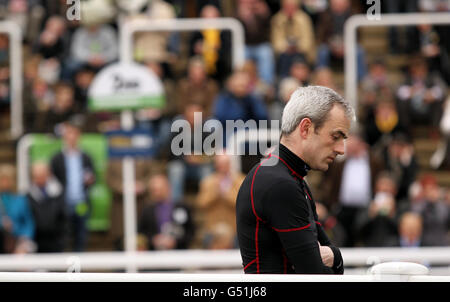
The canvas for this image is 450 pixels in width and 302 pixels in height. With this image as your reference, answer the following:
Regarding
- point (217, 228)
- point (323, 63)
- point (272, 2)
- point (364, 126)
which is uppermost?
point (272, 2)

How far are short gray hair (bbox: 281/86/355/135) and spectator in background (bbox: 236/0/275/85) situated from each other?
7.29 metres

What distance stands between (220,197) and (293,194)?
5902 mm

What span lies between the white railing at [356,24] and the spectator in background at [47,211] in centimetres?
330

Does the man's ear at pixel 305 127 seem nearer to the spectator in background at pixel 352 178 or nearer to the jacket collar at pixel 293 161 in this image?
the jacket collar at pixel 293 161

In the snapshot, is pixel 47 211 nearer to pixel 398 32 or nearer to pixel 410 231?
pixel 410 231

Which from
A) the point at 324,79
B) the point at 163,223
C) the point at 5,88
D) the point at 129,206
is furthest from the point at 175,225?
the point at 5,88

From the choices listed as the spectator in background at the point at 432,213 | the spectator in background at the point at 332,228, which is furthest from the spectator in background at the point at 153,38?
the spectator in background at the point at 432,213

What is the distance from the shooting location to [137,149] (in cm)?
841

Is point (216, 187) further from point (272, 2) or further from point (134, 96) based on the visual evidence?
point (272, 2)

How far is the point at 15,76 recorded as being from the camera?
11.2 metres

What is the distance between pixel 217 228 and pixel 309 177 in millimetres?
2227

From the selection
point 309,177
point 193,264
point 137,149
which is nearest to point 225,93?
point 309,177

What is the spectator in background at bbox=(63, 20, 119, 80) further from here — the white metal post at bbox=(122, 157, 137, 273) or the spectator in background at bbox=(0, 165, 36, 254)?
the white metal post at bbox=(122, 157, 137, 273)

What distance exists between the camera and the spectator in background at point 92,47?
1087 cm
